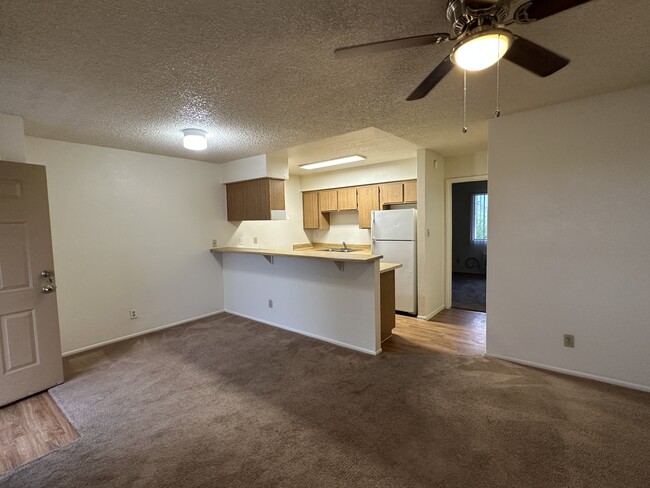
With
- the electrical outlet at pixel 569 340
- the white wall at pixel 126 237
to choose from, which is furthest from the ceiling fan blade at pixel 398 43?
the white wall at pixel 126 237

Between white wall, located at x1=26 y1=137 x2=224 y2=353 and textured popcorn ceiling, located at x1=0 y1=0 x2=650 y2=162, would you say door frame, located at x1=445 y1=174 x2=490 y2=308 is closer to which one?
textured popcorn ceiling, located at x1=0 y1=0 x2=650 y2=162

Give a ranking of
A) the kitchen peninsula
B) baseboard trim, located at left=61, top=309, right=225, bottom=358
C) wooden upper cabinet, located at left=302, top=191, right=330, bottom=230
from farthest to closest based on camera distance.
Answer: wooden upper cabinet, located at left=302, top=191, right=330, bottom=230, baseboard trim, located at left=61, top=309, right=225, bottom=358, the kitchen peninsula

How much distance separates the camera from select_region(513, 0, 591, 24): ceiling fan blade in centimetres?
109

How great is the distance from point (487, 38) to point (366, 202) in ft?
13.4

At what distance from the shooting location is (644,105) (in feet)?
7.53

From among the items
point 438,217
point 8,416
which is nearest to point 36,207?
point 8,416

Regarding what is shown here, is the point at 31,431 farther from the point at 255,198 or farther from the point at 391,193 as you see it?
the point at 391,193

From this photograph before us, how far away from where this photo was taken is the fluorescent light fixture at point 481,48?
122 centimetres

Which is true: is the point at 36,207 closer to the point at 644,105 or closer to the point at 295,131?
the point at 295,131

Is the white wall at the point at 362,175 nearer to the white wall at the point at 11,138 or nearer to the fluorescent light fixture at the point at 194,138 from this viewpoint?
the fluorescent light fixture at the point at 194,138

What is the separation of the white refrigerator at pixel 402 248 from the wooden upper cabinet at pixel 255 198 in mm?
1598

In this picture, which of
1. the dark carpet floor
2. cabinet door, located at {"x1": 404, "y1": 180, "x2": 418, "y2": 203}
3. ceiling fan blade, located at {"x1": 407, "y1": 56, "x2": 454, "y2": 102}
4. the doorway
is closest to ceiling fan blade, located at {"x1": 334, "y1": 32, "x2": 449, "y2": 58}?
ceiling fan blade, located at {"x1": 407, "y1": 56, "x2": 454, "y2": 102}

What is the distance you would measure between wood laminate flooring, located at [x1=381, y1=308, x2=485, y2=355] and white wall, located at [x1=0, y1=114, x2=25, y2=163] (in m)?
3.86

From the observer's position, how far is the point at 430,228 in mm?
4371
